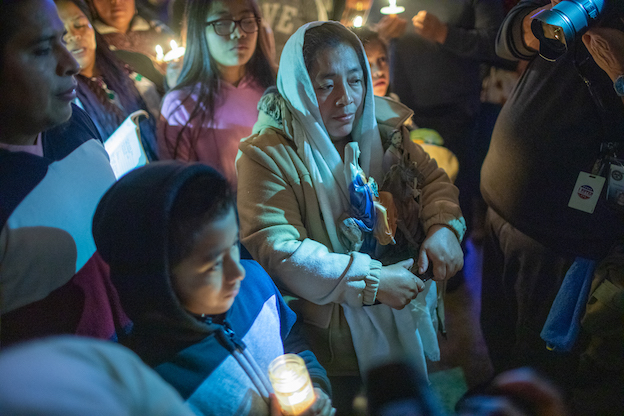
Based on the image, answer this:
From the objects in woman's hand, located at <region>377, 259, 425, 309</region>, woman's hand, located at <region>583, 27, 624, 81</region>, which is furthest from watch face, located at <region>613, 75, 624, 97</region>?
woman's hand, located at <region>377, 259, 425, 309</region>

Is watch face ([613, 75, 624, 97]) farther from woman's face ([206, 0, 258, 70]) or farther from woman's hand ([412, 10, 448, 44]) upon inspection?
woman's face ([206, 0, 258, 70])

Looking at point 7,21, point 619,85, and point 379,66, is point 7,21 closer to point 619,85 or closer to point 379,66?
point 619,85

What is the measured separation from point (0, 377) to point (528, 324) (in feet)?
5.84

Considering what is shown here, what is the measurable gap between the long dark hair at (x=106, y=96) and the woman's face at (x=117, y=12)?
35cm

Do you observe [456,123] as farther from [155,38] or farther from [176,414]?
[176,414]

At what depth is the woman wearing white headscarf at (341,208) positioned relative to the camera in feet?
3.34

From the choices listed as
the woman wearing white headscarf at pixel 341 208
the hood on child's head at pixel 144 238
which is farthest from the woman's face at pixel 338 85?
the hood on child's head at pixel 144 238

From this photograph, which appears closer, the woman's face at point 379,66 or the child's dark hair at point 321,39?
the child's dark hair at point 321,39

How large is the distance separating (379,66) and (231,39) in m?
0.85

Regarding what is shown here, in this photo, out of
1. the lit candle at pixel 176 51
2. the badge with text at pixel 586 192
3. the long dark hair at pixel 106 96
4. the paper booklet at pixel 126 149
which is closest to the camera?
the paper booklet at pixel 126 149

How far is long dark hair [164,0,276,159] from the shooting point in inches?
53.2

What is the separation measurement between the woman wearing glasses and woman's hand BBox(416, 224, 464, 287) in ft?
2.15

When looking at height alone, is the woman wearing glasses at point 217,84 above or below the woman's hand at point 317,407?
above

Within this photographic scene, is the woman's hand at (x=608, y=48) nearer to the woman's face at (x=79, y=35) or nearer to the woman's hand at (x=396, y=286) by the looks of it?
the woman's hand at (x=396, y=286)
